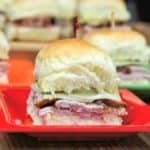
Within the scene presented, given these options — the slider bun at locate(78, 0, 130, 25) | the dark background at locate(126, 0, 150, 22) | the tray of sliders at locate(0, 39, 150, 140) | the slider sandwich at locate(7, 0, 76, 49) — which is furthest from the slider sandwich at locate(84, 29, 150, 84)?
the dark background at locate(126, 0, 150, 22)

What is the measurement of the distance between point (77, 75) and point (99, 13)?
2842mm

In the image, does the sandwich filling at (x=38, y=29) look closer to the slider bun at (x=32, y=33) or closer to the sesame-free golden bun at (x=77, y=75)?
the slider bun at (x=32, y=33)

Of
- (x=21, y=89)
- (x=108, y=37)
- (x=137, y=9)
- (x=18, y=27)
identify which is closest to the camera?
(x=21, y=89)

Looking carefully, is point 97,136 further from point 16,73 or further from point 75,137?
point 16,73

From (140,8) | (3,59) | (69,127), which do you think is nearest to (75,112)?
(69,127)

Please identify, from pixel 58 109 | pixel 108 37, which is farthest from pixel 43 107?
pixel 108 37

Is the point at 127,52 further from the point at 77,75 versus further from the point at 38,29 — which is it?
the point at 38,29

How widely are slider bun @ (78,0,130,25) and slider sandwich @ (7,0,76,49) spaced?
199 mm

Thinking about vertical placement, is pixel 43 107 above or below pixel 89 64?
below

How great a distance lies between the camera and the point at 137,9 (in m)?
7.04

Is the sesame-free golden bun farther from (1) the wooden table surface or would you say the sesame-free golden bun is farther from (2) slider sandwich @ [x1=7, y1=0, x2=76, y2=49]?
(2) slider sandwich @ [x1=7, y1=0, x2=76, y2=49]

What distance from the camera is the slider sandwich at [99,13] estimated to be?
15.3 feet

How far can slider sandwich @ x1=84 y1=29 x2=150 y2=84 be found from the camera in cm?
284

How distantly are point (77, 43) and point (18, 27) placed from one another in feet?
9.05
